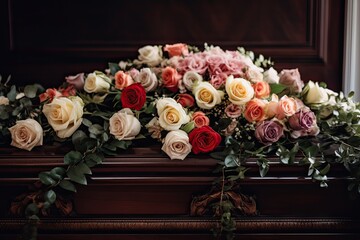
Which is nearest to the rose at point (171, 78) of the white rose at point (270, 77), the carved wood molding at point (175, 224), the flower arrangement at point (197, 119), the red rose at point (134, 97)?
the flower arrangement at point (197, 119)

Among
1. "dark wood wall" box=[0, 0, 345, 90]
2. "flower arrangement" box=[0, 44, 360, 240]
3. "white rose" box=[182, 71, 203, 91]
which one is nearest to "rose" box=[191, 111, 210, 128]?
"flower arrangement" box=[0, 44, 360, 240]

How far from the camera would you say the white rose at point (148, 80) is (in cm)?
120

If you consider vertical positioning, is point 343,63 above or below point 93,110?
above

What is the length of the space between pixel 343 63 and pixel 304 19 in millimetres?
172

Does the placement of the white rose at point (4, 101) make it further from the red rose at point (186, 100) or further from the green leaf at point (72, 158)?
the red rose at point (186, 100)

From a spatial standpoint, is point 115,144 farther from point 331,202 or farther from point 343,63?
point 343,63

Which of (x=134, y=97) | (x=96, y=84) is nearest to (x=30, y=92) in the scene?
(x=96, y=84)

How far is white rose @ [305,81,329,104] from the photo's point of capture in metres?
1.16

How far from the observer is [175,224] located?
1009 millimetres

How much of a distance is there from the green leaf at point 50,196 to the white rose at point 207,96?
37 centimetres

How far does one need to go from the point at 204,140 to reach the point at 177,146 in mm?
57

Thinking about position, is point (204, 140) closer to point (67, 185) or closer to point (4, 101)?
point (67, 185)

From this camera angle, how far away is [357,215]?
1.02 m

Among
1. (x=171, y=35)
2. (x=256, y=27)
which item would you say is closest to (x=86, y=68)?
(x=171, y=35)
